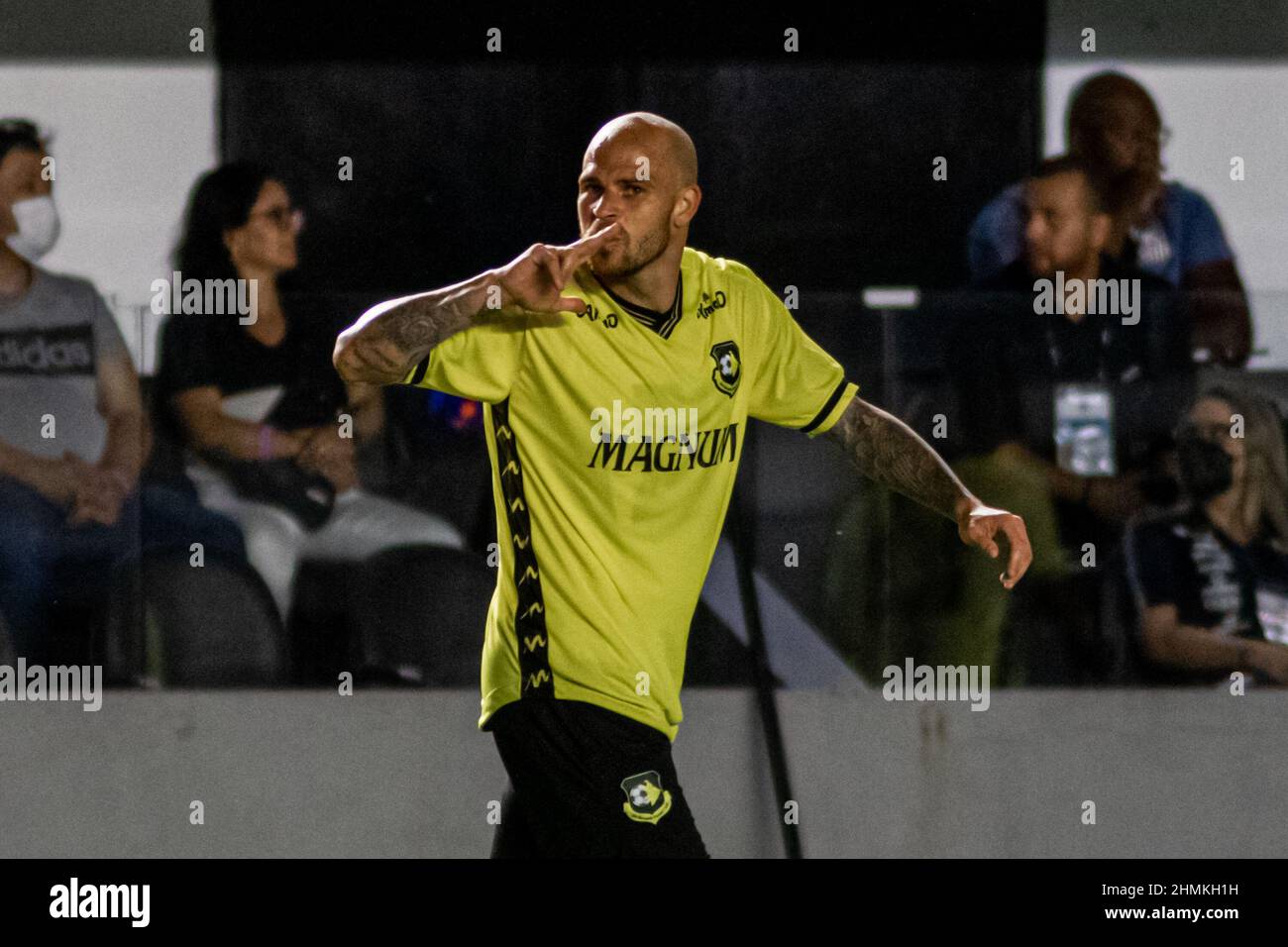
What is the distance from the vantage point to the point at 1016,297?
583 centimetres

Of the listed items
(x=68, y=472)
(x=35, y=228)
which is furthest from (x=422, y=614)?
(x=35, y=228)

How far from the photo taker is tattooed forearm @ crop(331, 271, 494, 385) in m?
3.51

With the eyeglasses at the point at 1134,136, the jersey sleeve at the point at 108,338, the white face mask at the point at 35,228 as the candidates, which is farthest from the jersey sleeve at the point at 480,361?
the eyeglasses at the point at 1134,136

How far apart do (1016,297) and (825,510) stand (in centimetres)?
91

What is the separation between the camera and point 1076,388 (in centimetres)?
575

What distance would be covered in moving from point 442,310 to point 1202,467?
3034mm

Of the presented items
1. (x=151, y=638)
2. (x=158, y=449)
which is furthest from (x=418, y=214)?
(x=151, y=638)

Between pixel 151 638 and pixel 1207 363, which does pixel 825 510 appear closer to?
pixel 1207 363

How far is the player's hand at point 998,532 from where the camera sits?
→ 383 cm

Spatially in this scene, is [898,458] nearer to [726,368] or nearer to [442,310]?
[726,368]

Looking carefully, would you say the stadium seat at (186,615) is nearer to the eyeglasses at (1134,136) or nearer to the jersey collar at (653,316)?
the jersey collar at (653,316)

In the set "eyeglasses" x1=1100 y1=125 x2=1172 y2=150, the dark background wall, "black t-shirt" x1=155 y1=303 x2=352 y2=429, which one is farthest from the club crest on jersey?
"eyeglasses" x1=1100 y1=125 x2=1172 y2=150

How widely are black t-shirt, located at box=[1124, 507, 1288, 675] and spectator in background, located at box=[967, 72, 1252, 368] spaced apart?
551 millimetres
